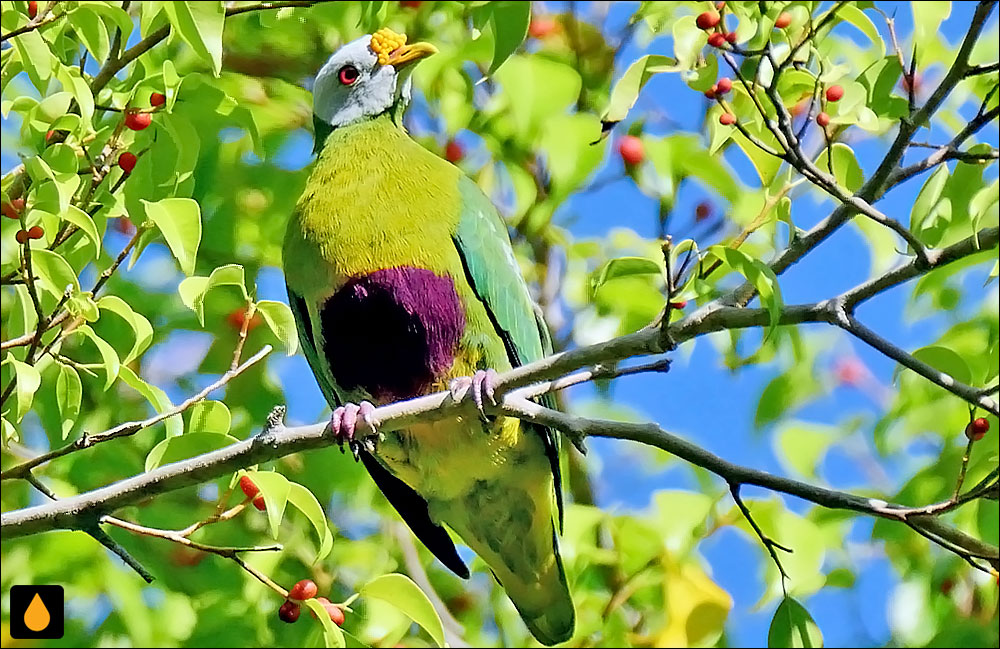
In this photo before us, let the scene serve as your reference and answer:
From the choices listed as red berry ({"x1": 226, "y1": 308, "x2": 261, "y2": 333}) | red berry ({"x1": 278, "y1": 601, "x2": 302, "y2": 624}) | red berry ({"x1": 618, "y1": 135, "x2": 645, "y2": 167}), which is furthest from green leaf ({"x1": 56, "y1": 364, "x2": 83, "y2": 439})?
red berry ({"x1": 618, "y1": 135, "x2": 645, "y2": 167})

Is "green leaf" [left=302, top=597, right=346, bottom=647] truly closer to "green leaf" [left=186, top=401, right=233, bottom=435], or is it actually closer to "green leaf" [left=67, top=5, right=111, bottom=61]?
"green leaf" [left=186, top=401, right=233, bottom=435]

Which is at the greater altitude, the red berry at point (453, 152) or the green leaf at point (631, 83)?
the green leaf at point (631, 83)

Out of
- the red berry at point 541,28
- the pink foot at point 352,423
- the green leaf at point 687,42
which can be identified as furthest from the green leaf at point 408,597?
the red berry at point 541,28

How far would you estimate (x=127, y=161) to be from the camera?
240 centimetres

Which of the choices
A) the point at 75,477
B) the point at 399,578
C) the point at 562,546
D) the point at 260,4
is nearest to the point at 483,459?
the point at 562,546

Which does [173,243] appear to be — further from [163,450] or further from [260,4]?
[260,4]

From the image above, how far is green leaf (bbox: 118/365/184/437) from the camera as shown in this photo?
7.27 ft

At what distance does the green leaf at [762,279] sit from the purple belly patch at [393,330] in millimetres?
976

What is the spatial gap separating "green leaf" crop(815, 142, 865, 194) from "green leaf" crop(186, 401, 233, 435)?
1222mm

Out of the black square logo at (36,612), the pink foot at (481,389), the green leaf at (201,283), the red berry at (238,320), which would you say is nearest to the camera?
the green leaf at (201,283)

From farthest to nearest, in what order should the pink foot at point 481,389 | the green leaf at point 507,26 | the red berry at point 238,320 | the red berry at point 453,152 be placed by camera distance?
the red berry at point 453,152 < the red berry at point 238,320 < the pink foot at point 481,389 < the green leaf at point 507,26

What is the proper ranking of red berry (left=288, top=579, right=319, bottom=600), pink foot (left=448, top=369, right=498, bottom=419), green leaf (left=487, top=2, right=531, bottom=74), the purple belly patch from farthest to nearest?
1. the purple belly patch
2. red berry (left=288, top=579, right=319, bottom=600)
3. pink foot (left=448, top=369, right=498, bottom=419)
4. green leaf (left=487, top=2, right=531, bottom=74)

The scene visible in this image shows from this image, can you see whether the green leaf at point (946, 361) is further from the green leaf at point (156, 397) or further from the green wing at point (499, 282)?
the green leaf at point (156, 397)

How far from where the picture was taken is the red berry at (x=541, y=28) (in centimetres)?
405
